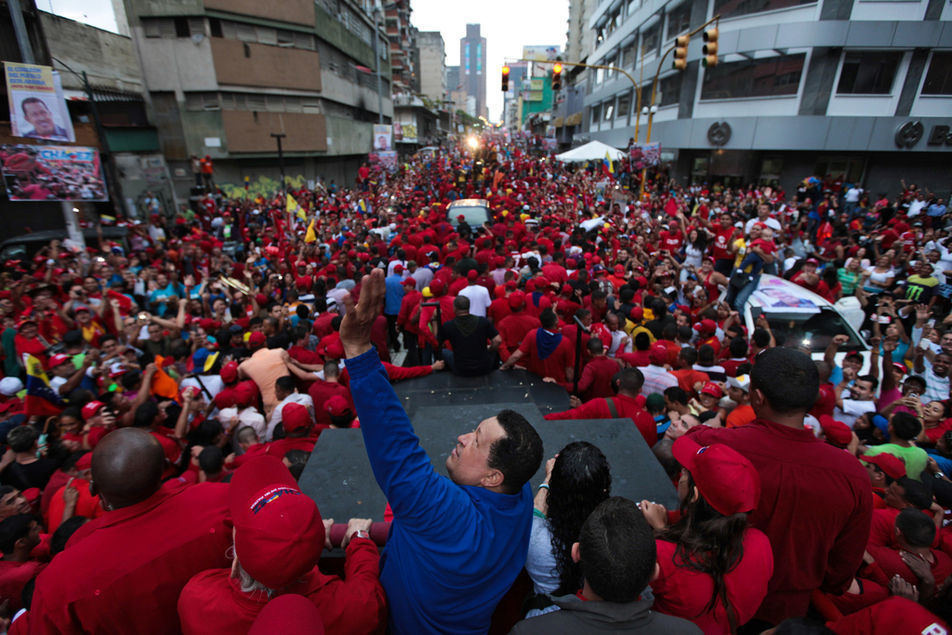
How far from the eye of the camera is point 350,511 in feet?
9.03

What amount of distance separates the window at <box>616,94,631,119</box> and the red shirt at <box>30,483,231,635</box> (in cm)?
4105

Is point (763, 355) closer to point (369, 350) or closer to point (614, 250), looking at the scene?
point (369, 350)

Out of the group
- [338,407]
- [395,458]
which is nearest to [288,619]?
[395,458]

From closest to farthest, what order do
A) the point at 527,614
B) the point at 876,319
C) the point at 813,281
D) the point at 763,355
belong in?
the point at 527,614 < the point at 763,355 < the point at 876,319 < the point at 813,281

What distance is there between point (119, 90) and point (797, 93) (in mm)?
32740

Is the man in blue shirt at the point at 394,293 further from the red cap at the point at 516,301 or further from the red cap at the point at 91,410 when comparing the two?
the red cap at the point at 91,410

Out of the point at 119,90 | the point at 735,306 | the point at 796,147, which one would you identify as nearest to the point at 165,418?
the point at 735,306

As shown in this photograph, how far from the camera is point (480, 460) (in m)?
1.67

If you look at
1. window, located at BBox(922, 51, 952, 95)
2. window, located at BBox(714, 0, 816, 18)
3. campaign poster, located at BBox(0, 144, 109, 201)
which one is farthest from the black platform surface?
window, located at BBox(922, 51, 952, 95)

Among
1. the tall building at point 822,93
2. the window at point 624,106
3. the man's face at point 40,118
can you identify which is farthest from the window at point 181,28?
the window at point 624,106

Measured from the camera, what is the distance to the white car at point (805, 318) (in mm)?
6066

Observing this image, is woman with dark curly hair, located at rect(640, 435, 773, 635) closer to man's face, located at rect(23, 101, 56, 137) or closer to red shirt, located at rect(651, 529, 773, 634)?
red shirt, located at rect(651, 529, 773, 634)

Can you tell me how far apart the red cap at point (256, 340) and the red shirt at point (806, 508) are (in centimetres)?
562

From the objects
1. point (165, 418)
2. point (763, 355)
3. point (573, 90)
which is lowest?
point (165, 418)
